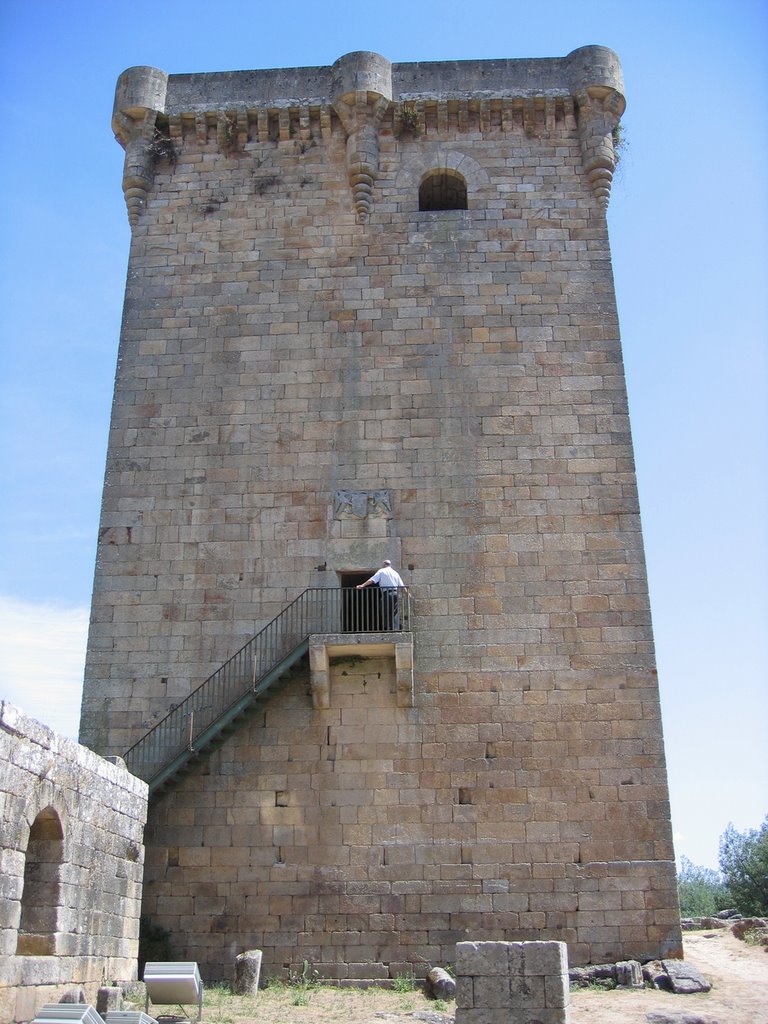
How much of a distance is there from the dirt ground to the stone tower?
0.72m

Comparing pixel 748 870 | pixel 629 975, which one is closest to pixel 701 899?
pixel 748 870

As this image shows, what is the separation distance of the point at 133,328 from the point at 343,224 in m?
3.33

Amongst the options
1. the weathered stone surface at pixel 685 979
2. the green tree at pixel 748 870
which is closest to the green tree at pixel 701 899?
the green tree at pixel 748 870

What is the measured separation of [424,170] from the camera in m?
15.1

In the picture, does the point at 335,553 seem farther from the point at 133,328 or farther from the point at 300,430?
the point at 133,328

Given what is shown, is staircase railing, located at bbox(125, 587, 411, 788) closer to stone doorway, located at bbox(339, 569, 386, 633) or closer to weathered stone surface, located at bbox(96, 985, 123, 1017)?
stone doorway, located at bbox(339, 569, 386, 633)

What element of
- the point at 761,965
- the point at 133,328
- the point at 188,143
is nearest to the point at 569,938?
the point at 761,965

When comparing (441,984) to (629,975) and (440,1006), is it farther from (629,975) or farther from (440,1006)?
(629,975)

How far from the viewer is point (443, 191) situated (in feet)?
50.8

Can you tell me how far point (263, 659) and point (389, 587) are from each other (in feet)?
5.92

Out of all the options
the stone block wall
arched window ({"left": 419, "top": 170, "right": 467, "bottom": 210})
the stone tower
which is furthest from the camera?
arched window ({"left": 419, "top": 170, "right": 467, "bottom": 210})

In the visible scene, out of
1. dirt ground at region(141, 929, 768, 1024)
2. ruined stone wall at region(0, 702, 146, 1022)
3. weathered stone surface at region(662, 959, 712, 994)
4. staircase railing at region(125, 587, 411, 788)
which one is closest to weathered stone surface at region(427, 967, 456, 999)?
dirt ground at region(141, 929, 768, 1024)

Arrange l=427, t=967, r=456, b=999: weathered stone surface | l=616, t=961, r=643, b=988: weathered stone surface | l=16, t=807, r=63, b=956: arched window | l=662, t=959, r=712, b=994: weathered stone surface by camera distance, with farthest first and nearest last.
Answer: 1. l=616, t=961, r=643, b=988: weathered stone surface
2. l=662, t=959, r=712, b=994: weathered stone surface
3. l=427, t=967, r=456, b=999: weathered stone surface
4. l=16, t=807, r=63, b=956: arched window

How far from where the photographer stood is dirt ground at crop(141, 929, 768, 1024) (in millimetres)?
9242
